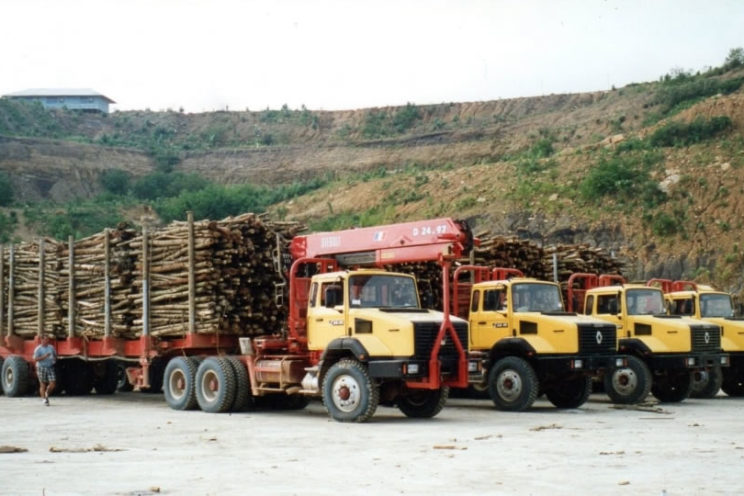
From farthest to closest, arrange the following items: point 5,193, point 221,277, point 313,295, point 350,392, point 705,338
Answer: point 5,193
point 705,338
point 221,277
point 313,295
point 350,392

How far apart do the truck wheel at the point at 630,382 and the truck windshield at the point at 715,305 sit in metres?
3.21

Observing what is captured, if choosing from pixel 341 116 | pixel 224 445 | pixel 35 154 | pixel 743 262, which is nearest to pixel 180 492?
pixel 224 445

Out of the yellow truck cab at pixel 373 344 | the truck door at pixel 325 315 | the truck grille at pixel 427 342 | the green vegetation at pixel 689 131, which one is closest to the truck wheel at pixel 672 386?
the yellow truck cab at pixel 373 344

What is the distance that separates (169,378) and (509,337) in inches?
275

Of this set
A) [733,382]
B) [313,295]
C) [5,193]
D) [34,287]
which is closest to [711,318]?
[733,382]

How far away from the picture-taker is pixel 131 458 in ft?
41.2

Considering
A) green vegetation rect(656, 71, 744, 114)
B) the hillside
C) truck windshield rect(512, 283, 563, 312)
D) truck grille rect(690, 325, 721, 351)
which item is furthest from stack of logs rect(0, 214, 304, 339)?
green vegetation rect(656, 71, 744, 114)

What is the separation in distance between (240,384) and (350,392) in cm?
322

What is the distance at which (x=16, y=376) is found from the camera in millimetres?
24891

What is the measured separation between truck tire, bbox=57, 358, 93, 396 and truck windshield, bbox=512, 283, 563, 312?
37.6ft

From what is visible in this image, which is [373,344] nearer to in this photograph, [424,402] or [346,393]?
[346,393]

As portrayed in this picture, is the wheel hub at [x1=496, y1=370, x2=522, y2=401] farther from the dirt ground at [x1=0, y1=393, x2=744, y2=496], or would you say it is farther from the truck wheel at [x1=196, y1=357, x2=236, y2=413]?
the truck wheel at [x1=196, y1=357, x2=236, y2=413]

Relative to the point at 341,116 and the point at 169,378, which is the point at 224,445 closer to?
the point at 169,378

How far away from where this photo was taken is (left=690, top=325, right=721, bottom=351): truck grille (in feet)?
72.6
